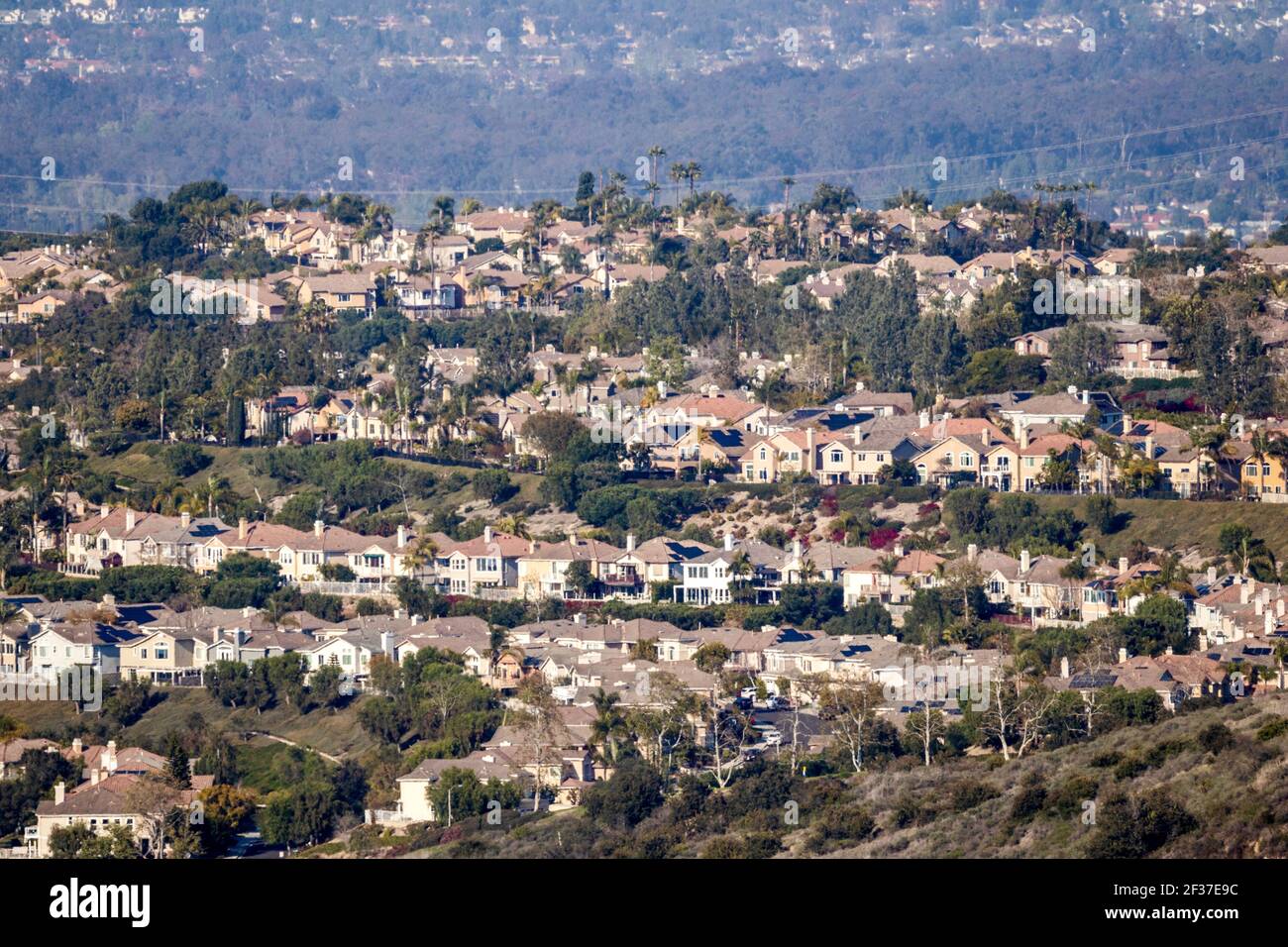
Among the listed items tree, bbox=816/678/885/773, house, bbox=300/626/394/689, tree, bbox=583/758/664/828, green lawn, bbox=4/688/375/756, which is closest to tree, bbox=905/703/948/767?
tree, bbox=816/678/885/773

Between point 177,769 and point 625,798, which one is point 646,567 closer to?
point 177,769

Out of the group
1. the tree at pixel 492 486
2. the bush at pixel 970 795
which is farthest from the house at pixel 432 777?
the tree at pixel 492 486

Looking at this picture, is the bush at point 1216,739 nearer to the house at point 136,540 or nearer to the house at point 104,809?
the house at point 104,809

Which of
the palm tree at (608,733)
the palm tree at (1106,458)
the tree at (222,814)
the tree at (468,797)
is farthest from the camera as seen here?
the palm tree at (1106,458)

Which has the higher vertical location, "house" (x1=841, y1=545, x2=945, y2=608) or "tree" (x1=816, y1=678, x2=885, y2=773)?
"house" (x1=841, y1=545, x2=945, y2=608)

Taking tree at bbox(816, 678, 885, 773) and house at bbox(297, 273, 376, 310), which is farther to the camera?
house at bbox(297, 273, 376, 310)

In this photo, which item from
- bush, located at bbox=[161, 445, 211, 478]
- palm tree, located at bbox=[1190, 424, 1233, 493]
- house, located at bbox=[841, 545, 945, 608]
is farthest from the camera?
bush, located at bbox=[161, 445, 211, 478]

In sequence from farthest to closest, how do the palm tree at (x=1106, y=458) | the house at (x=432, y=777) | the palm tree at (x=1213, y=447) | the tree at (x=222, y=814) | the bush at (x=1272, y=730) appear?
1. the palm tree at (x=1106, y=458)
2. the palm tree at (x=1213, y=447)
3. the house at (x=432, y=777)
4. the tree at (x=222, y=814)
5. the bush at (x=1272, y=730)

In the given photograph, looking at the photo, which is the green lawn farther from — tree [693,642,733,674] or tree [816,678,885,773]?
tree [816,678,885,773]

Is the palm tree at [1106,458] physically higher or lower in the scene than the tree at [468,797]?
higher
